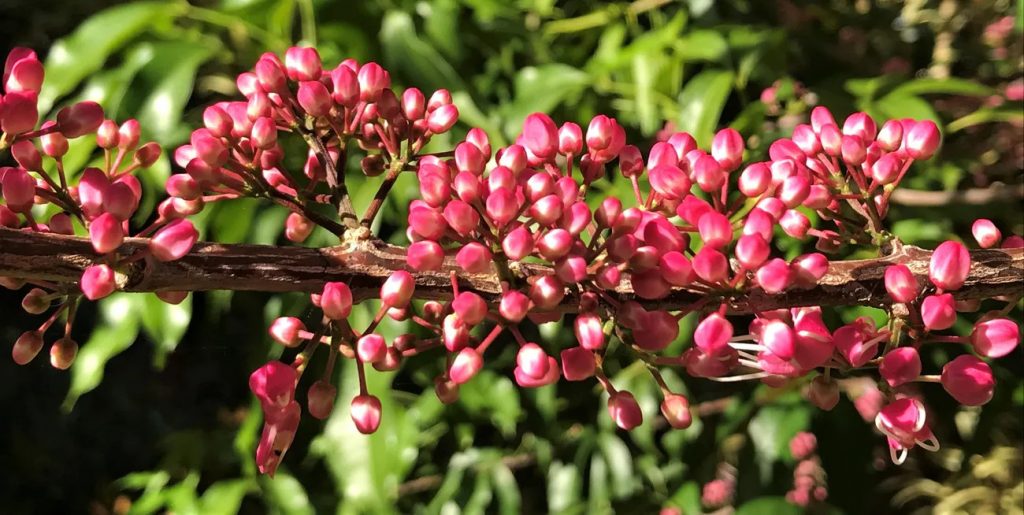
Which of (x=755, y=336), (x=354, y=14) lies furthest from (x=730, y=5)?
(x=755, y=336)

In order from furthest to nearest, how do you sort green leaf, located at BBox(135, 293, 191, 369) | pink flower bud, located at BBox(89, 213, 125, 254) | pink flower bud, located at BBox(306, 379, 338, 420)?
1. green leaf, located at BBox(135, 293, 191, 369)
2. pink flower bud, located at BBox(306, 379, 338, 420)
3. pink flower bud, located at BBox(89, 213, 125, 254)

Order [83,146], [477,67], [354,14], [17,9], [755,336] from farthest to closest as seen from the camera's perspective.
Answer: [17,9]
[477,67]
[354,14]
[83,146]
[755,336]

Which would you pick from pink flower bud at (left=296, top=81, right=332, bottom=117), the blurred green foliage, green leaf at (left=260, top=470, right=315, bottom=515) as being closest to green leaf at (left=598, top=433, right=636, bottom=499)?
the blurred green foliage

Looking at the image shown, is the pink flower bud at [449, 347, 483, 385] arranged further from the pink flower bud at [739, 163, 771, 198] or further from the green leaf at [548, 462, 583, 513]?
the green leaf at [548, 462, 583, 513]

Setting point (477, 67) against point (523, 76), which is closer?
point (523, 76)

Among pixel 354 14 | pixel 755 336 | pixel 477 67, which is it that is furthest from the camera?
pixel 477 67

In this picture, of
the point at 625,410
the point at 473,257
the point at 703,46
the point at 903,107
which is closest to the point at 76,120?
the point at 473,257

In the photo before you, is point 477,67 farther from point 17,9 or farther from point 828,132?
point 17,9
